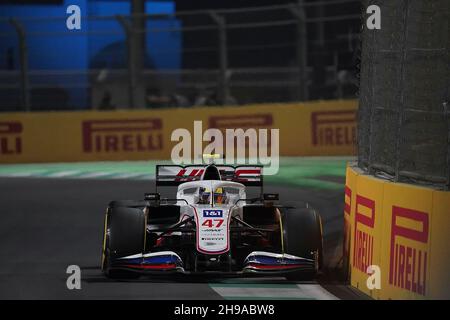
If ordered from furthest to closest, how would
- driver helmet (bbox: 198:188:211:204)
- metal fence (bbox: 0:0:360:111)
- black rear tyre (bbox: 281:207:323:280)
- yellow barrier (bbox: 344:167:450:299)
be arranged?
1. metal fence (bbox: 0:0:360:111)
2. driver helmet (bbox: 198:188:211:204)
3. black rear tyre (bbox: 281:207:323:280)
4. yellow barrier (bbox: 344:167:450:299)

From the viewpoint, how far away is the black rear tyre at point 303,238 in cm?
1101

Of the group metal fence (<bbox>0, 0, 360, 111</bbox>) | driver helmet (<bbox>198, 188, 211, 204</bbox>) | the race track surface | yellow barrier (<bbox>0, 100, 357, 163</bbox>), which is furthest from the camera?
yellow barrier (<bbox>0, 100, 357, 163</bbox>)

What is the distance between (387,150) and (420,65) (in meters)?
1.10

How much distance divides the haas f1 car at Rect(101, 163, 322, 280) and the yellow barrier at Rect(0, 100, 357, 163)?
1281 cm

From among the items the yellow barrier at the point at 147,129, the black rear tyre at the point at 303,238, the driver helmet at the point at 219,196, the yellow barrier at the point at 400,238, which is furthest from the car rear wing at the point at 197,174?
the yellow barrier at the point at 147,129

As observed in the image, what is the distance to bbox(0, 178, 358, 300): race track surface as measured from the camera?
10.3m

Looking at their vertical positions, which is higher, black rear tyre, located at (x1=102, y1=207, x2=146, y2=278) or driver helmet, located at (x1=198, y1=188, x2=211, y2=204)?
driver helmet, located at (x1=198, y1=188, x2=211, y2=204)

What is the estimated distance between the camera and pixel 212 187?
11758 mm

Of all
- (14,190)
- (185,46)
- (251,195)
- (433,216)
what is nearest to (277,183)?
(251,195)

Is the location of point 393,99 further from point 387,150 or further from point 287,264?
point 287,264

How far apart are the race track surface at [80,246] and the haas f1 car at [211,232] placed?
0.64ft

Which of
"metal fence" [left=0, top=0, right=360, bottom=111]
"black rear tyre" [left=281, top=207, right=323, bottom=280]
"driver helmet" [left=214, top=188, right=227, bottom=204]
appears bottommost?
"black rear tyre" [left=281, top=207, right=323, bottom=280]

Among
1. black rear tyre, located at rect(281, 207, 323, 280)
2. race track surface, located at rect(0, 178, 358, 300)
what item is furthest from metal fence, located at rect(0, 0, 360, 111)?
black rear tyre, located at rect(281, 207, 323, 280)

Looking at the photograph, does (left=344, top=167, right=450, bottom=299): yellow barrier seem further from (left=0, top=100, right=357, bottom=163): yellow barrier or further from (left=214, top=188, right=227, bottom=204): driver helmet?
(left=0, top=100, right=357, bottom=163): yellow barrier
